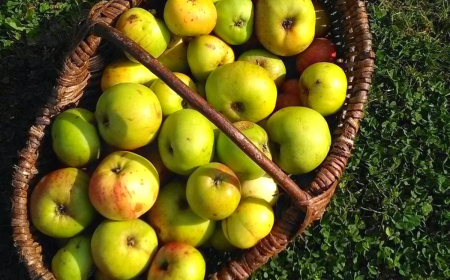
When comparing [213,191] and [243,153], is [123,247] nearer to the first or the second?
[213,191]

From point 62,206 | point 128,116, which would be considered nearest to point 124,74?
point 128,116

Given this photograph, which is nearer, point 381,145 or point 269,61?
point 269,61

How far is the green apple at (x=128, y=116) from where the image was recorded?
2.41m

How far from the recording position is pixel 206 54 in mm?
2721

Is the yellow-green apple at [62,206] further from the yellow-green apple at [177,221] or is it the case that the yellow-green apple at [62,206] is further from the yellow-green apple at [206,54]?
the yellow-green apple at [206,54]

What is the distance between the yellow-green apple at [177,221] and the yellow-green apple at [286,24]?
0.93 meters

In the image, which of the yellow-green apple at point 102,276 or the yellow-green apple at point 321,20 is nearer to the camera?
the yellow-green apple at point 102,276

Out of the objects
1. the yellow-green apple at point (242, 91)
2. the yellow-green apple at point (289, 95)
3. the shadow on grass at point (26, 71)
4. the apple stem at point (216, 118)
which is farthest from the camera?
the shadow on grass at point (26, 71)

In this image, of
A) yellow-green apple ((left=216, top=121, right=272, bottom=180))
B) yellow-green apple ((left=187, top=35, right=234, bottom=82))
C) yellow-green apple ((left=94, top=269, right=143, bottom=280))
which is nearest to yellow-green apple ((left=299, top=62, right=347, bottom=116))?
yellow-green apple ((left=216, top=121, right=272, bottom=180))

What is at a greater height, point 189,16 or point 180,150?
point 189,16

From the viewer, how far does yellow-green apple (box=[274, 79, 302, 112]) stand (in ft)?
9.21

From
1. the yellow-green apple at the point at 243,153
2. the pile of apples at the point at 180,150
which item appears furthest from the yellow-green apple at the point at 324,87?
the yellow-green apple at the point at 243,153

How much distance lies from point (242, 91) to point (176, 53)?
1.76 feet

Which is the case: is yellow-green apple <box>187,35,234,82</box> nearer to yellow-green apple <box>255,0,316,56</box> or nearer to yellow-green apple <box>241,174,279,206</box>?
yellow-green apple <box>255,0,316,56</box>
